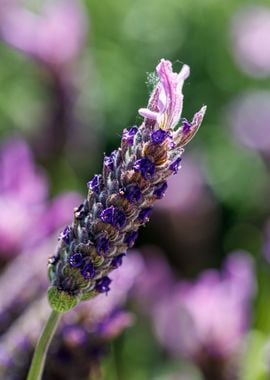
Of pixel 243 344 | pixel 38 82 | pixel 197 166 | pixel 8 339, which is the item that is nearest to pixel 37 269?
pixel 8 339

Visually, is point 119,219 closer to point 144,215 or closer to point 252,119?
point 144,215

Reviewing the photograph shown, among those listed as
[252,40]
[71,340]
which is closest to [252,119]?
[252,40]

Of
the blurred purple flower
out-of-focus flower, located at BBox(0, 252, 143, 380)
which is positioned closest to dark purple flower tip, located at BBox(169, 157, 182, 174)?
out-of-focus flower, located at BBox(0, 252, 143, 380)

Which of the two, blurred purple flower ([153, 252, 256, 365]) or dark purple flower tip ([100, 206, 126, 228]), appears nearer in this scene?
dark purple flower tip ([100, 206, 126, 228])

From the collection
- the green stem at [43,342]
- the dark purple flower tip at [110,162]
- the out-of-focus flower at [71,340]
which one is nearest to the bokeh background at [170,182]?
the out-of-focus flower at [71,340]

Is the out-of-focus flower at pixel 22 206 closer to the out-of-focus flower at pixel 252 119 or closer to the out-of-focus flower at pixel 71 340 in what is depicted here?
the out-of-focus flower at pixel 71 340

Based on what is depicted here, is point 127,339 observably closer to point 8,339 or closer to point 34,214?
point 34,214

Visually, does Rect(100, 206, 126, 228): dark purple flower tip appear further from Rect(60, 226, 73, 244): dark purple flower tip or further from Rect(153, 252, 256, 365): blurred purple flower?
Rect(153, 252, 256, 365): blurred purple flower
